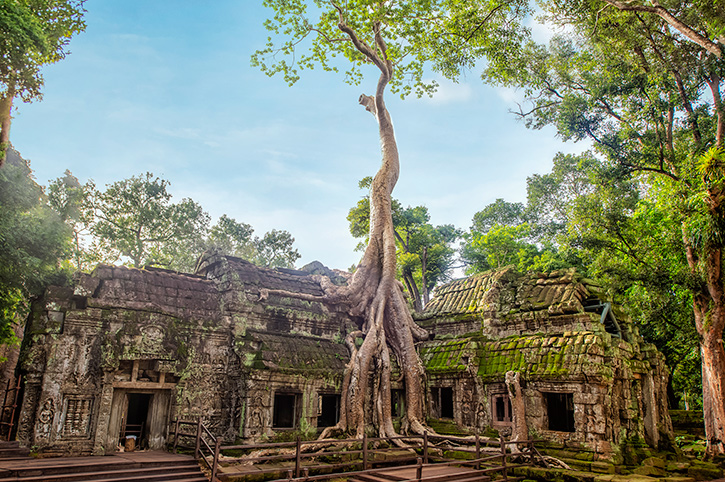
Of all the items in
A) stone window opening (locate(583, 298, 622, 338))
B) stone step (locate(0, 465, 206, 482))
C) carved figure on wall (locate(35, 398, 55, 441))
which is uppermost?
stone window opening (locate(583, 298, 622, 338))

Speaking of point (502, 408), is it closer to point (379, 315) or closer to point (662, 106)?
point (379, 315)

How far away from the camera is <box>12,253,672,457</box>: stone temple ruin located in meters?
9.91

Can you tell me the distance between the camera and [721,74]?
13.8m

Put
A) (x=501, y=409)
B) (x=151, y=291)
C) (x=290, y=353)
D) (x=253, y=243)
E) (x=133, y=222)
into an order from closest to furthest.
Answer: (x=151, y=291)
(x=290, y=353)
(x=501, y=409)
(x=133, y=222)
(x=253, y=243)

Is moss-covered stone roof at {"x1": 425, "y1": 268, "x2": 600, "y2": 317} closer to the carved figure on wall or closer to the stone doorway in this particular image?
the stone doorway

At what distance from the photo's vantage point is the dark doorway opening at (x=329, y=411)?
12633 millimetres

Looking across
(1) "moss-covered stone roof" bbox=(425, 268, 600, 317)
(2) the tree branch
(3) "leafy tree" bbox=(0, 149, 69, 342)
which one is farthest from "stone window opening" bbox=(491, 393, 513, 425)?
(3) "leafy tree" bbox=(0, 149, 69, 342)

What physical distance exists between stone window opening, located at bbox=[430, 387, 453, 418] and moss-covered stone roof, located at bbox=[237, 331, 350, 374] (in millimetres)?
2971

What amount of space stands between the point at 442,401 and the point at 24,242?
37.8ft

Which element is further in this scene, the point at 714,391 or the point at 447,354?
the point at 447,354

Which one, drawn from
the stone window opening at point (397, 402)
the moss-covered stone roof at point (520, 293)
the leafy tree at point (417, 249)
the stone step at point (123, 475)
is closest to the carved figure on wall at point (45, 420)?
the stone step at point (123, 475)

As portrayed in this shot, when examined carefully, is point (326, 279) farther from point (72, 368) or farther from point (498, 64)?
point (498, 64)

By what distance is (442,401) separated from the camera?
45.5 feet

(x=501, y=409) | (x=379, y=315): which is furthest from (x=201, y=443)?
(x=501, y=409)
